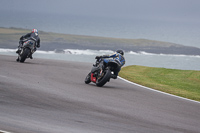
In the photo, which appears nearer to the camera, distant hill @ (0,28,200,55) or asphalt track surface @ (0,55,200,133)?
asphalt track surface @ (0,55,200,133)

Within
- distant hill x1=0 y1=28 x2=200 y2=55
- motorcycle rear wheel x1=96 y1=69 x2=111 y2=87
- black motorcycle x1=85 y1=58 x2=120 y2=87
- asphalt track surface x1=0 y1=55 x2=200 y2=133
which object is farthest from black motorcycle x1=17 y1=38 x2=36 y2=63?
distant hill x1=0 y1=28 x2=200 y2=55

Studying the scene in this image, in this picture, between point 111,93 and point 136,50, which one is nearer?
point 111,93

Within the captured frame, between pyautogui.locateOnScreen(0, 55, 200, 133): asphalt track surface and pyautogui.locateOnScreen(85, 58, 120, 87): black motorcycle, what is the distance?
1.29 meters

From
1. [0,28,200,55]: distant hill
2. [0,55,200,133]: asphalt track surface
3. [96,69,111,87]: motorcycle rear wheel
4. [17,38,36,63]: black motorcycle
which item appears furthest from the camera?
[0,28,200,55]: distant hill

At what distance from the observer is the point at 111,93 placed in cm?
1338

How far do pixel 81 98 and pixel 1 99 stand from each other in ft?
8.01

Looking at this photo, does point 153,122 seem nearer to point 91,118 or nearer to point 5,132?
point 91,118

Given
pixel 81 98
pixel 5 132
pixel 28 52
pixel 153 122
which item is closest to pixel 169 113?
pixel 153 122

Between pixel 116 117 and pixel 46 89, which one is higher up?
pixel 46 89

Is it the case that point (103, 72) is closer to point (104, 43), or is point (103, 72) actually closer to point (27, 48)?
point (27, 48)

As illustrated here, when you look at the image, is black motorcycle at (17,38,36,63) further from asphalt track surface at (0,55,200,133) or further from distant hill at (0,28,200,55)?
distant hill at (0,28,200,55)

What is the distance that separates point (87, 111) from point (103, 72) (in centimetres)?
556

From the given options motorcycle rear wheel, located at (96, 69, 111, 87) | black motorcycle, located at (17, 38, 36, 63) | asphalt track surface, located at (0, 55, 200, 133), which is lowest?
asphalt track surface, located at (0, 55, 200, 133)

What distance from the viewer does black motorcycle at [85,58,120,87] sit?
14.8m
